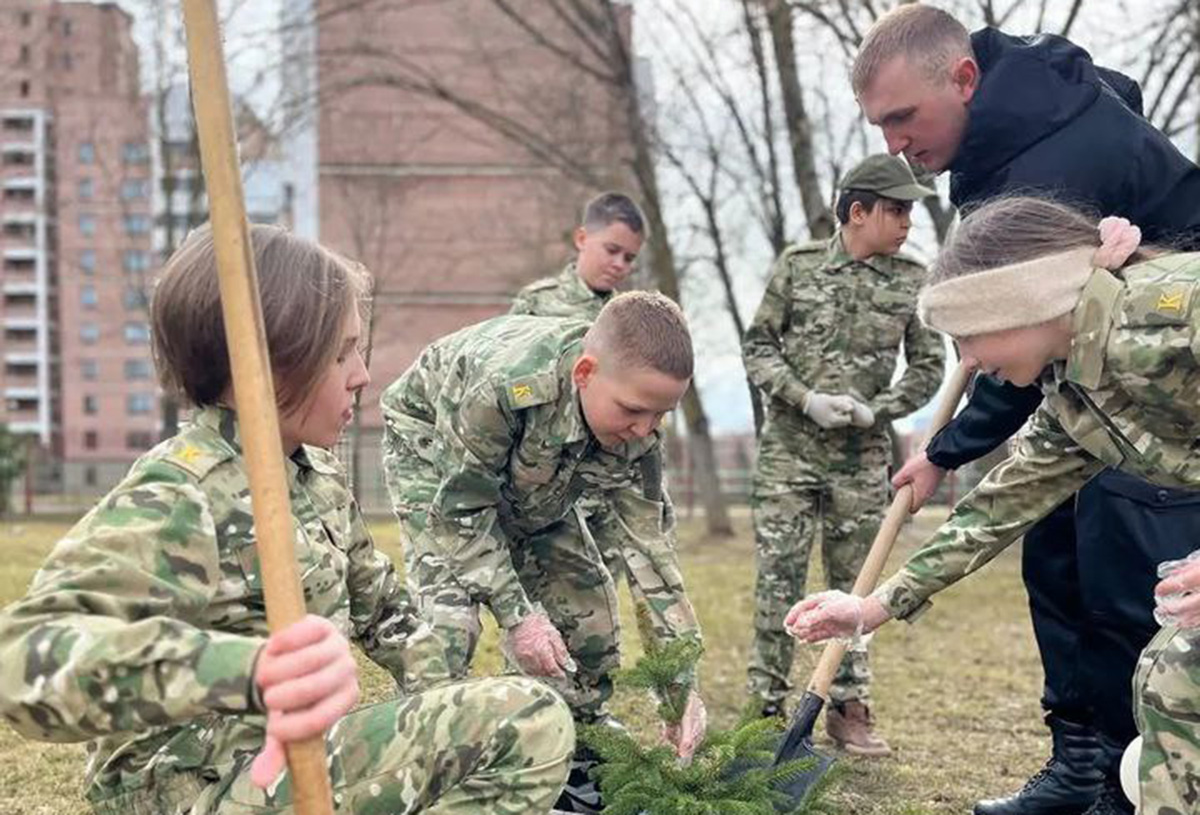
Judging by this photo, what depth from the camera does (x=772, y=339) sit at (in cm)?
594

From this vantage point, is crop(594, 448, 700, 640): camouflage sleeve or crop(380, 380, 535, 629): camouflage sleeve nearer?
crop(380, 380, 535, 629): camouflage sleeve

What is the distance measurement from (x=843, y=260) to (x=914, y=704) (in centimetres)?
230

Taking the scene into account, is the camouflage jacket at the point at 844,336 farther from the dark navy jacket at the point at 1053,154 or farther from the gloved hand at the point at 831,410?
the dark navy jacket at the point at 1053,154

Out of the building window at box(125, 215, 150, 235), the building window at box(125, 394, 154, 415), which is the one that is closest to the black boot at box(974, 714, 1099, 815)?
Answer: the building window at box(125, 215, 150, 235)

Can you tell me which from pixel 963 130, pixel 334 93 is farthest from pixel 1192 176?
Result: pixel 334 93

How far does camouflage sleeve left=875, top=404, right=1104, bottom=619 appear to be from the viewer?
11.6 feet

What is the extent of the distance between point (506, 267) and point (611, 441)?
39.9m

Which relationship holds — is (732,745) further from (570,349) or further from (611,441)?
(570,349)

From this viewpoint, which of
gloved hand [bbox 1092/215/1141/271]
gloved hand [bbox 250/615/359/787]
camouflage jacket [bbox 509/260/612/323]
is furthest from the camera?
camouflage jacket [bbox 509/260/612/323]

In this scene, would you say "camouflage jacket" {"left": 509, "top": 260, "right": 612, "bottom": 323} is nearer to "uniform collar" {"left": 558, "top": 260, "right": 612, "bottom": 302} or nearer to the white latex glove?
"uniform collar" {"left": 558, "top": 260, "right": 612, "bottom": 302}

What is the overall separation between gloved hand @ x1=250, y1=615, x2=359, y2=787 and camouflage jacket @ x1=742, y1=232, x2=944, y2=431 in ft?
12.7

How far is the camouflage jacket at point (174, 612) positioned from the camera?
1.99 metres

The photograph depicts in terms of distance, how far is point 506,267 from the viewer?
143ft

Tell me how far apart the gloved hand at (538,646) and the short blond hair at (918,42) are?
183 centimetres
